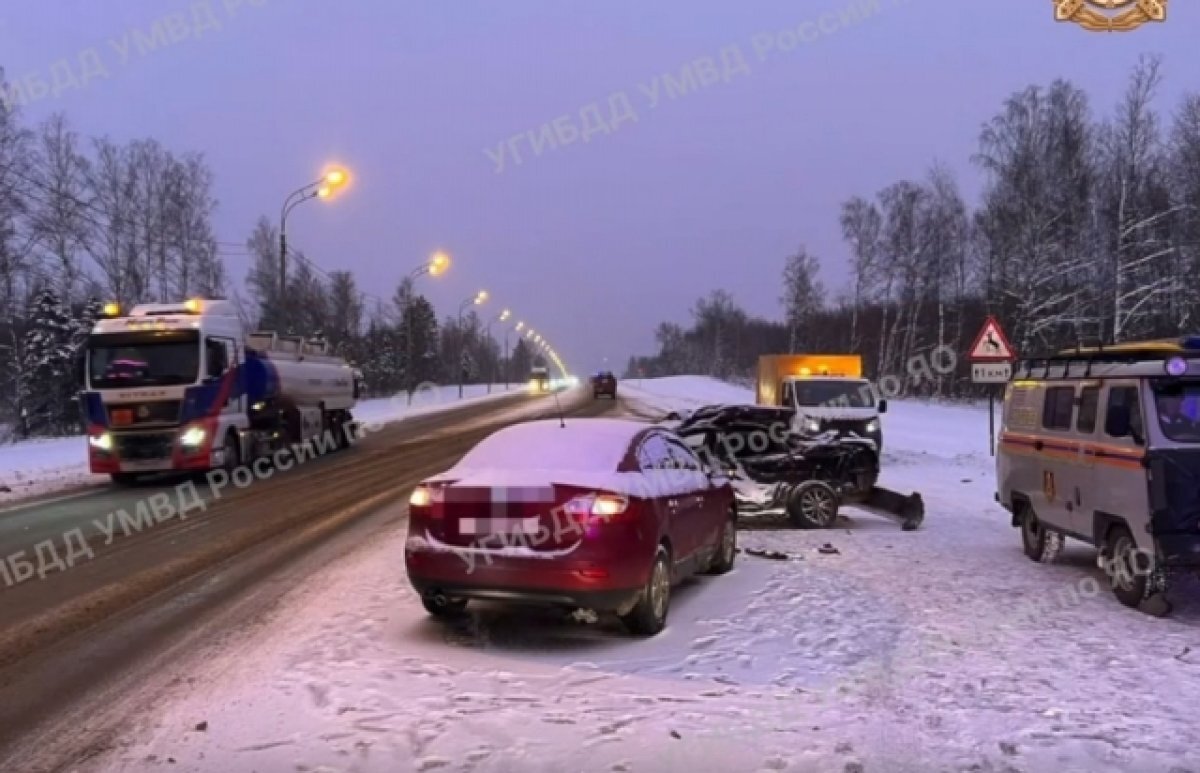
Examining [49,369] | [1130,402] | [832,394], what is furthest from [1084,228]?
[49,369]

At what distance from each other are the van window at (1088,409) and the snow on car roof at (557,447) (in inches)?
154

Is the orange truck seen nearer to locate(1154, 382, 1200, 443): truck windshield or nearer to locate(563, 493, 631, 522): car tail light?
locate(1154, 382, 1200, 443): truck windshield

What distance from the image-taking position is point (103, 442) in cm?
1789

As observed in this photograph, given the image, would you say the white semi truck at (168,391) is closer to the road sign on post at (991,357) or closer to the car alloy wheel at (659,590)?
the car alloy wheel at (659,590)

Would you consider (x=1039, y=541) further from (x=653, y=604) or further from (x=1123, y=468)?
(x=653, y=604)

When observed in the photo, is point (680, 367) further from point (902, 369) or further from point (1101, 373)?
point (1101, 373)

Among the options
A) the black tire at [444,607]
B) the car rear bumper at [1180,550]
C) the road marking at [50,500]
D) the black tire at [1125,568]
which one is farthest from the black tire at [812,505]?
the road marking at [50,500]

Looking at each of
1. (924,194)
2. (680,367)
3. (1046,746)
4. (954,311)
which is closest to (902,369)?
(954,311)

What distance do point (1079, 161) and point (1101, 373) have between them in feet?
128

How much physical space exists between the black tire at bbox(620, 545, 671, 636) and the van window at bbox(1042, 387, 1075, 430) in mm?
4381

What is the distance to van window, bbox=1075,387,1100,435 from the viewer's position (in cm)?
859

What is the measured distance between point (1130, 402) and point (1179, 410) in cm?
35

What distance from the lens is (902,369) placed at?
6538 cm

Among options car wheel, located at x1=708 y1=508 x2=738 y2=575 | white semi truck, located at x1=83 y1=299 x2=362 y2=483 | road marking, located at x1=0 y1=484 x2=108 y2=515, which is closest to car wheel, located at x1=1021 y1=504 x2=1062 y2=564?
car wheel, located at x1=708 y1=508 x2=738 y2=575
